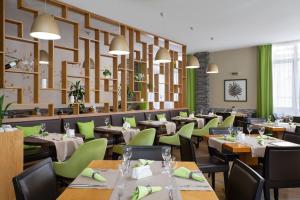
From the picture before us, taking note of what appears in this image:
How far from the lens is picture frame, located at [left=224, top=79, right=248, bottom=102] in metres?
10.8

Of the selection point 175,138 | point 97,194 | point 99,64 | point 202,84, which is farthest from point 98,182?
point 202,84

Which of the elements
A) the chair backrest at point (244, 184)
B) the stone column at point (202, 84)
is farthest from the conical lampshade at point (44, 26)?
the stone column at point (202, 84)

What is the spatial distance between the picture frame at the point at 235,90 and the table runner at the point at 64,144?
807 centimetres

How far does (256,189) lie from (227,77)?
33.1 feet

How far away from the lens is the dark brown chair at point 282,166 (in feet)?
9.73

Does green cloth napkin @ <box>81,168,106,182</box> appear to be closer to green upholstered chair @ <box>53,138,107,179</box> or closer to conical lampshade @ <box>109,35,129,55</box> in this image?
green upholstered chair @ <box>53,138,107,179</box>

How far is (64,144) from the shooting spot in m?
4.08

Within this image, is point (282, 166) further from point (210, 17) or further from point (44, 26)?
point (210, 17)

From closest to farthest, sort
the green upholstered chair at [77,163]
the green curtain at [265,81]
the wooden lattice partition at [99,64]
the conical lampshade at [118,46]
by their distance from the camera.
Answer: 1. the green upholstered chair at [77,163]
2. the wooden lattice partition at [99,64]
3. the conical lampshade at [118,46]
4. the green curtain at [265,81]

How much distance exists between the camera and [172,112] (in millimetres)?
9086

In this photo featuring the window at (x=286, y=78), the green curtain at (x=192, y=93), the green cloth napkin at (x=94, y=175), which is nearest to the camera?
the green cloth napkin at (x=94, y=175)

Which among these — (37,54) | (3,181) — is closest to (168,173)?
(3,181)

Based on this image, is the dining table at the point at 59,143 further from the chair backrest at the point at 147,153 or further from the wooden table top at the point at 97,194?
the wooden table top at the point at 97,194

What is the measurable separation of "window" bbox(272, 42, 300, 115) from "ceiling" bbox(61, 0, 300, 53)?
499 millimetres
